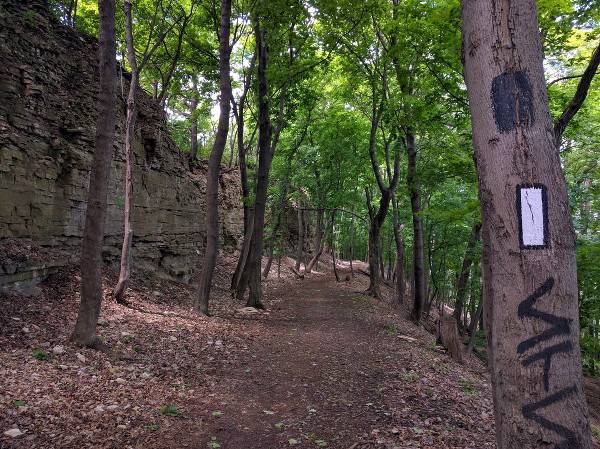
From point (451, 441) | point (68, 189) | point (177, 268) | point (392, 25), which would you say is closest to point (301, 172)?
point (177, 268)

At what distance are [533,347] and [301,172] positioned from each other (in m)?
19.3

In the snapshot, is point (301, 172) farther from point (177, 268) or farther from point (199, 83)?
point (177, 268)

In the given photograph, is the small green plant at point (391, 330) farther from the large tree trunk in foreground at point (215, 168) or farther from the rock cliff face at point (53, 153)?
the rock cliff face at point (53, 153)

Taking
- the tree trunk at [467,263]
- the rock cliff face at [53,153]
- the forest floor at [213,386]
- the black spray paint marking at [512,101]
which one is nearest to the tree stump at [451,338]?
the forest floor at [213,386]

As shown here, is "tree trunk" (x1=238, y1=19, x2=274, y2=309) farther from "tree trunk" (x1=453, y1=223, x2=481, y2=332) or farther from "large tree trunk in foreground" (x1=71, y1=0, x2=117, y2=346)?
"tree trunk" (x1=453, y1=223, x2=481, y2=332)

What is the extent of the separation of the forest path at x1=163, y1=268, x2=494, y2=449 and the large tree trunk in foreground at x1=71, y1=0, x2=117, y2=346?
2032mm

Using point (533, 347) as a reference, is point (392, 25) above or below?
above

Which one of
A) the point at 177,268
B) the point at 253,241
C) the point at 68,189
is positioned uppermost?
the point at 68,189

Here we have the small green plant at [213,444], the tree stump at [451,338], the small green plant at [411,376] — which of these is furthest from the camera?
the tree stump at [451,338]

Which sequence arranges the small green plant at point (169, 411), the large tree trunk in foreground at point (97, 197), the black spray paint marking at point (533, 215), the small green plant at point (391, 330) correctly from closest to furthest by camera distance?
1. the black spray paint marking at point (533, 215)
2. the small green plant at point (169, 411)
3. the large tree trunk in foreground at point (97, 197)
4. the small green plant at point (391, 330)

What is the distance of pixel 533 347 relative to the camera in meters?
1.87

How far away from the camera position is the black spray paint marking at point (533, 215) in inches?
75.1

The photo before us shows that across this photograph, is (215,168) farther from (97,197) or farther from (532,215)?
(532,215)

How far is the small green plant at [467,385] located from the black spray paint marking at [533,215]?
5108mm
